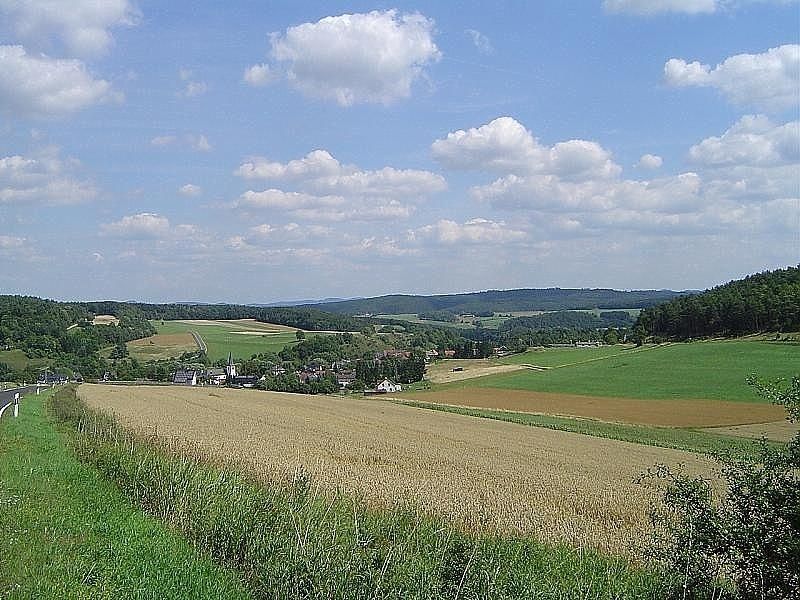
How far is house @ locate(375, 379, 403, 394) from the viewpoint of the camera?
305 feet

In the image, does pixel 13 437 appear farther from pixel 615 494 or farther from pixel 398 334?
pixel 398 334

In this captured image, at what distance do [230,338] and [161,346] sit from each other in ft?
56.5

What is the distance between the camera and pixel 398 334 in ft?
528

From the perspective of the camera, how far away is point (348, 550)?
31.9ft

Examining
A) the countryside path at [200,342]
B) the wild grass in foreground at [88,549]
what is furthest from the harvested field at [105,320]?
the wild grass in foreground at [88,549]

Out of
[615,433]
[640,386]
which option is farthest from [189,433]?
[640,386]

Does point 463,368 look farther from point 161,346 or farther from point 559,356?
point 161,346

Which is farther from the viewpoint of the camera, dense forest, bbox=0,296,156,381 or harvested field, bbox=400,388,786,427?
dense forest, bbox=0,296,156,381

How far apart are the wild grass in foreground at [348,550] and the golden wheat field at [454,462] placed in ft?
8.20

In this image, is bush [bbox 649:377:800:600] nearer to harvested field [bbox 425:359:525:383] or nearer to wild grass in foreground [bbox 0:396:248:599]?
wild grass in foreground [bbox 0:396:248:599]

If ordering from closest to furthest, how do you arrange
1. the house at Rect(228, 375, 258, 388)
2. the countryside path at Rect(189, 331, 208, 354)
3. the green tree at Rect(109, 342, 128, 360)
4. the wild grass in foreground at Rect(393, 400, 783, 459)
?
1. the wild grass in foreground at Rect(393, 400, 783, 459)
2. the house at Rect(228, 375, 258, 388)
3. the green tree at Rect(109, 342, 128, 360)
4. the countryside path at Rect(189, 331, 208, 354)

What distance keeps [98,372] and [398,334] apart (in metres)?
69.6

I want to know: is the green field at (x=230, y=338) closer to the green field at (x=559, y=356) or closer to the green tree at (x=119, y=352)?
the green tree at (x=119, y=352)

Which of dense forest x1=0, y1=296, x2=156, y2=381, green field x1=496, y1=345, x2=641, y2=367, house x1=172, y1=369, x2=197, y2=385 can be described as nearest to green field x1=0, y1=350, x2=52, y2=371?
dense forest x1=0, y1=296, x2=156, y2=381
